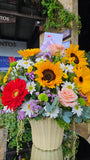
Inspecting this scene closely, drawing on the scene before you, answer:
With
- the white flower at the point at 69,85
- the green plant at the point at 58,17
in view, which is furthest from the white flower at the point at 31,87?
the green plant at the point at 58,17

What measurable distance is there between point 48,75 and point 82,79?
0.44ft

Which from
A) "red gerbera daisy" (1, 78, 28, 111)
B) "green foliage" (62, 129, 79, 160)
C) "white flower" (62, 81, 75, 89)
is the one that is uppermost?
"white flower" (62, 81, 75, 89)

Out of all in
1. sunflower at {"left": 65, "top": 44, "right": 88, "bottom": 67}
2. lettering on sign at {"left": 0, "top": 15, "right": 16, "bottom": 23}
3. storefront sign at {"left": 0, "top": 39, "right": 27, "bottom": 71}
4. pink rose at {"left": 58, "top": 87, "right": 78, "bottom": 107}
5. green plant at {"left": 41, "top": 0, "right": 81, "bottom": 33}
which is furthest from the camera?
storefront sign at {"left": 0, "top": 39, "right": 27, "bottom": 71}

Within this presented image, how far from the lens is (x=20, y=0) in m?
2.42

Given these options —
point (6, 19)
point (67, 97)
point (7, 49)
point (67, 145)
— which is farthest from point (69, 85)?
point (7, 49)

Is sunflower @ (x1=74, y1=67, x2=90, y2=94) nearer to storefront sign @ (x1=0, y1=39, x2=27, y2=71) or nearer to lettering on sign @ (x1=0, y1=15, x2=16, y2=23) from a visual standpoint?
lettering on sign @ (x1=0, y1=15, x2=16, y2=23)

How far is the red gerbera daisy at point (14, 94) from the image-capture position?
0.38 metres

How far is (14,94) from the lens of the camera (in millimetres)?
394

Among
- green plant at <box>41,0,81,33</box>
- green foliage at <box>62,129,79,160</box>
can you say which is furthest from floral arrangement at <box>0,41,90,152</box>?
green plant at <box>41,0,81,33</box>

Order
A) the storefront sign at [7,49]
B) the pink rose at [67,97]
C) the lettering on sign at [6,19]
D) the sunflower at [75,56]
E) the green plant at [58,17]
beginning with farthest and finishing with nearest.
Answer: the storefront sign at [7,49], the lettering on sign at [6,19], the green plant at [58,17], the sunflower at [75,56], the pink rose at [67,97]

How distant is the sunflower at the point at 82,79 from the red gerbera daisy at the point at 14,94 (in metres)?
0.19

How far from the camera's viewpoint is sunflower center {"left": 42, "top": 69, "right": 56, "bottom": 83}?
416mm

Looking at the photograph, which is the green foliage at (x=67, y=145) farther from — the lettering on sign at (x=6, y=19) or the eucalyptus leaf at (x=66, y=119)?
the lettering on sign at (x=6, y=19)

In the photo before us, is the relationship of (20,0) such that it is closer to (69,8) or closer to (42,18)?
(42,18)
